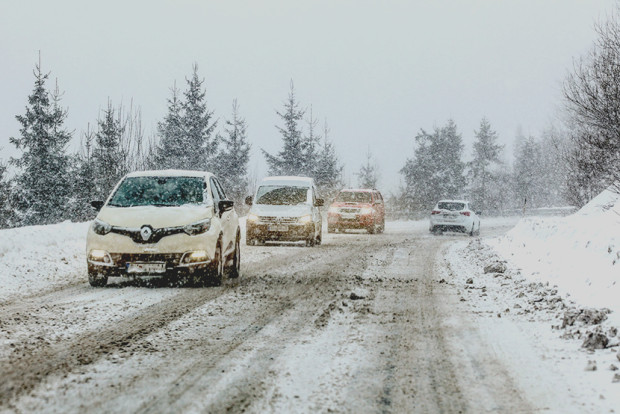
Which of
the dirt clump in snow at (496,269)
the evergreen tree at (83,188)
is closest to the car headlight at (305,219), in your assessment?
the dirt clump in snow at (496,269)

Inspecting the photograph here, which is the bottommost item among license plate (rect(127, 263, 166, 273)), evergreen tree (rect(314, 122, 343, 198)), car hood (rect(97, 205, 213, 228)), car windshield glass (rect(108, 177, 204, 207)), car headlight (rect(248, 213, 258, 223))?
license plate (rect(127, 263, 166, 273))

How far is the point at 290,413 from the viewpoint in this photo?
144 inches

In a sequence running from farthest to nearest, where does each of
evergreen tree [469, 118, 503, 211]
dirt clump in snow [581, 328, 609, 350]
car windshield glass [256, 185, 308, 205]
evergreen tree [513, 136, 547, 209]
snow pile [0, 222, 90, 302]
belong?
evergreen tree [513, 136, 547, 209], evergreen tree [469, 118, 503, 211], car windshield glass [256, 185, 308, 205], snow pile [0, 222, 90, 302], dirt clump in snow [581, 328, 609, 350]

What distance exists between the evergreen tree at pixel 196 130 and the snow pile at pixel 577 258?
33.5 m

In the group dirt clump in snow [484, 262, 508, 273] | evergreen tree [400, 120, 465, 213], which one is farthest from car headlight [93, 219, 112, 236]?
evergreen tree [400, 120, 465, 213]

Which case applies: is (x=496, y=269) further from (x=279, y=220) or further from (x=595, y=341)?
(x=279, y=220)

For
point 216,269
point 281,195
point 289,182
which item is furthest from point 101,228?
point 289,182

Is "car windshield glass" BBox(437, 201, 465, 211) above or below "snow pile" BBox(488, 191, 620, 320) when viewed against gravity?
above

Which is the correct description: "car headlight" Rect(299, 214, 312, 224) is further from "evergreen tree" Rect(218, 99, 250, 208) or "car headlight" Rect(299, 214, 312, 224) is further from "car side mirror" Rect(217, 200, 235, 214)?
"evergreen tree" Rect(218, 99, 250, 208)

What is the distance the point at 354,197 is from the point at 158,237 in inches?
781

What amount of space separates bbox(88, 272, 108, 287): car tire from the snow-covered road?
107 mm

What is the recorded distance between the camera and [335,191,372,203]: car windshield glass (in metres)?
28.1

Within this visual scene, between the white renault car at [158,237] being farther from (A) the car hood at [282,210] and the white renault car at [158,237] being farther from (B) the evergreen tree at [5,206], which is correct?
(B) the evergreen tree at [5,206]

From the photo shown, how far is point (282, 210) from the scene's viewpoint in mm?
18844
